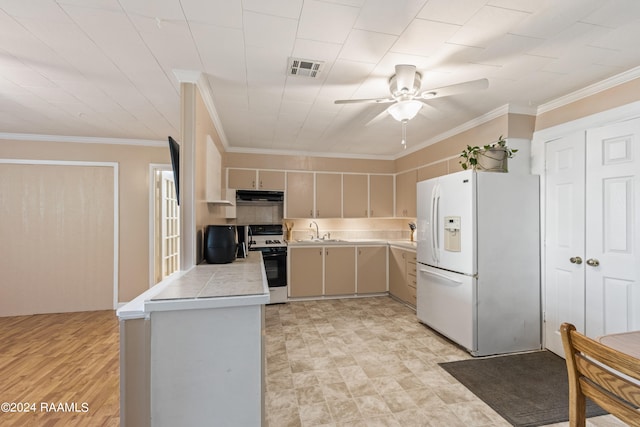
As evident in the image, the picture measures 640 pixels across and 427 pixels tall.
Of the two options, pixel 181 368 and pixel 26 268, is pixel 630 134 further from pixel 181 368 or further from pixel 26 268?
pixel 26 268

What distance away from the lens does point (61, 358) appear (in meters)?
2.74

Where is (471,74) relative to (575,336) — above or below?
above

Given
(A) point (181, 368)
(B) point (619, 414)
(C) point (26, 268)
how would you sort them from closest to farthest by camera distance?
(B) point (619, 414)
(A) point (181, 368)
(C) point (26, 268)

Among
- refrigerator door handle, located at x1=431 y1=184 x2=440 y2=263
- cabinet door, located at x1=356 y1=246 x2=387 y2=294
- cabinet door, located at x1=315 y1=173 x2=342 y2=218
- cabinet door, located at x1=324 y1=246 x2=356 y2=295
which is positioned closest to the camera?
refrigerator door handle, located at x1=431 y1=184 x2=440 y2=263

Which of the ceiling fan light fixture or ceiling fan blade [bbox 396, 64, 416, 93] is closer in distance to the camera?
ceiling fan blade [bbox 396, 64, 416, 93]

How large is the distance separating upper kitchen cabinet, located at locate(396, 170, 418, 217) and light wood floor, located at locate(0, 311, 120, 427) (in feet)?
13.9

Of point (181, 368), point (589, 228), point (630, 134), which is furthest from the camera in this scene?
point (589, 228)

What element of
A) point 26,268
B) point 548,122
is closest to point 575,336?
point 548,122

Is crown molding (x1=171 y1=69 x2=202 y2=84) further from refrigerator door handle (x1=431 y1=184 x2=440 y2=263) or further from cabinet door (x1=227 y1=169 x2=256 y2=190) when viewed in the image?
refrigerator door handle (x1=431 y1=184 x2=440 y2=263)

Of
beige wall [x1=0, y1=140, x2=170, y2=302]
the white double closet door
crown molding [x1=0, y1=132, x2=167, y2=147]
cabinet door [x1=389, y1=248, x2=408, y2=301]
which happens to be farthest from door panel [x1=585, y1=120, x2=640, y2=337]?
beige wall [x1=0, y1=140, x2=170, y2=302]

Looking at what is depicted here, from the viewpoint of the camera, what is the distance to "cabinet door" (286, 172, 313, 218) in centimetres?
489

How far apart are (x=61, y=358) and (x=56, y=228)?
2.10m

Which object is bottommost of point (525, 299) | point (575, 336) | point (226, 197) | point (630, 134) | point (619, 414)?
point (525, 299)

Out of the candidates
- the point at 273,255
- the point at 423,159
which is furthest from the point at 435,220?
the point at 273,255
